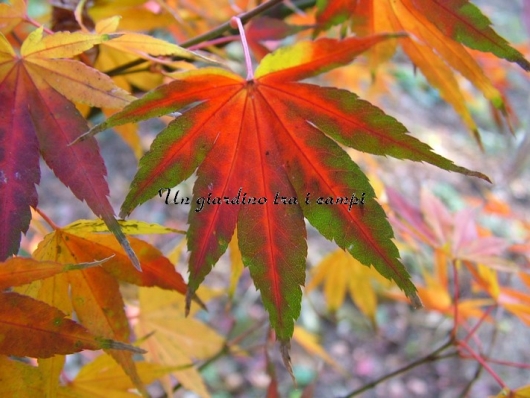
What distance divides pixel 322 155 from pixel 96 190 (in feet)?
0.64

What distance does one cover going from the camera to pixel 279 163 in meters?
0.45

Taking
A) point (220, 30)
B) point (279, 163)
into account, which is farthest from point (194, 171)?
point (220, 30)

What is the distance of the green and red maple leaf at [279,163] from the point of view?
1.31ft

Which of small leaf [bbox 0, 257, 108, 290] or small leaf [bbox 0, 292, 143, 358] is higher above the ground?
small leaf [bbox 0, 257, 108, 290]

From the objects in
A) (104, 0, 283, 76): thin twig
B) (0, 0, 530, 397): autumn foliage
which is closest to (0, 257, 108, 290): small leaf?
(0, 0, 530, 397): autumn foliage

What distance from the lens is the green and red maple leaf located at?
0.40 meters

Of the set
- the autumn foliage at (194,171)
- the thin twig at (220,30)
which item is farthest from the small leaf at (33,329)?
the thin twig at (220,30)

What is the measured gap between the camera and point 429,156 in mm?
386

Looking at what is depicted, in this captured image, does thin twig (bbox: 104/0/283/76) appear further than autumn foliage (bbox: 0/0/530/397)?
Yes

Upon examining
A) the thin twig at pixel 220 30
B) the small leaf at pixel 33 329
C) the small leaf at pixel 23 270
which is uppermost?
the thin twig at pixel 220 30

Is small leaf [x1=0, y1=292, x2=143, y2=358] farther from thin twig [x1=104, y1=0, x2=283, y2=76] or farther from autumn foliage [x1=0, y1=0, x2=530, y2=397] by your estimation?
thin twig [x1=104, y1=0, x2=283, y2=76]

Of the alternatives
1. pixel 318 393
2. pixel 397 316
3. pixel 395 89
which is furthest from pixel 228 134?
pixel 395 89

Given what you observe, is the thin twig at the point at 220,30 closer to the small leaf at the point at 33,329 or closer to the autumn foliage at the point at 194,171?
the autumn foliage at the point at 194,171

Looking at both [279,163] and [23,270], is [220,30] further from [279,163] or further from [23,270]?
[23,270]
